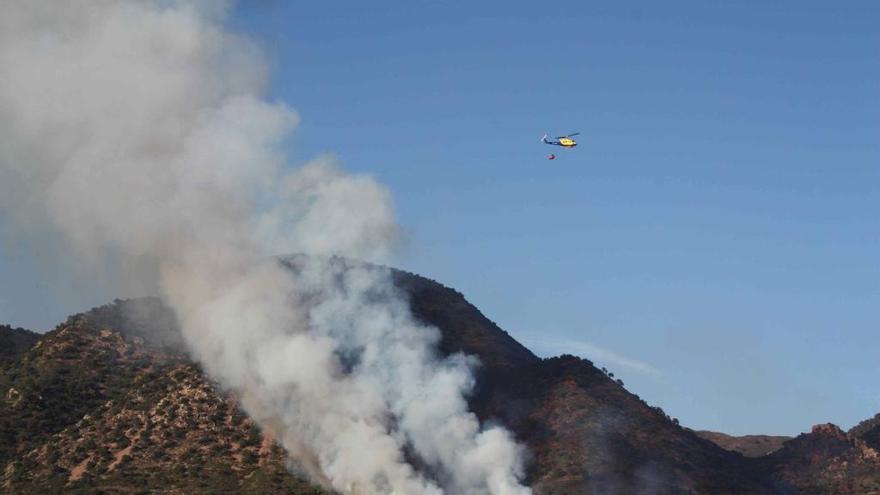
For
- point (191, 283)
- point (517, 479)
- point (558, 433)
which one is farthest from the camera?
point (558, 433)

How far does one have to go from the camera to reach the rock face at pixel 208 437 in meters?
165

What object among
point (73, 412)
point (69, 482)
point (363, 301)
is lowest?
point (69, 482)

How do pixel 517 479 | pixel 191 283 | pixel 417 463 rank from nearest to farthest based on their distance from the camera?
1. pixel 417 463
2. pixel 517 479
3. pixel 191 283

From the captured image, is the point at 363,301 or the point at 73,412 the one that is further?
the point at 73,412

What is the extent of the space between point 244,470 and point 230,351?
52.6 feet

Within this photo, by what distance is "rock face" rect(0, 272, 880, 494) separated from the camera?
16500cm

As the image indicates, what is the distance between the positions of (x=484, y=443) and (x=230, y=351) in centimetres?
3759

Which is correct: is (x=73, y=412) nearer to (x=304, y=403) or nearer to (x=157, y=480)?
(x=157, y=480)

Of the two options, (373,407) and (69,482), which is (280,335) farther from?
(69,482)

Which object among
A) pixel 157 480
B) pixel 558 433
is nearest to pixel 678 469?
pixel 558 433

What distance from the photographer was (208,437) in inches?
6900

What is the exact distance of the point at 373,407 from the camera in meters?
151

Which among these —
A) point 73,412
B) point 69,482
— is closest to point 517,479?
point 69,482

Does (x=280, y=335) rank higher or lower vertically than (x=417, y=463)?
higher
